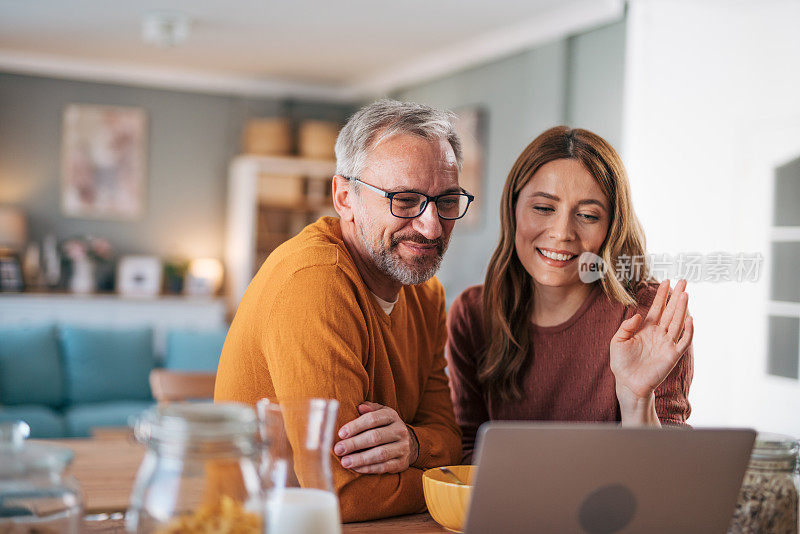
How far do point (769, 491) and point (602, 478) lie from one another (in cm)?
26

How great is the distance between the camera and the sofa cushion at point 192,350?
Answer: 4.81m

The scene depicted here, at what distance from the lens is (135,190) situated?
696 centimetres

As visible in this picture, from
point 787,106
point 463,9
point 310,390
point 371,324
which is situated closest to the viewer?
point 310,390

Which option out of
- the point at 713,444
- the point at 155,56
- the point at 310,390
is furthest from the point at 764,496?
the point at 155,56

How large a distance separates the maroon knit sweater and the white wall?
264 centimetres

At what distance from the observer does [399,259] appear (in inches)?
58.0

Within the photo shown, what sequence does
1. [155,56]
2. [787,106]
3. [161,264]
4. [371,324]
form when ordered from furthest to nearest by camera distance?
[161,264], [155,56], [787,106], [371,324]

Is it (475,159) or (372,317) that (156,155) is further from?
(372,317)

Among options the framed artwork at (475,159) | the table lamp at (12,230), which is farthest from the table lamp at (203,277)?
the framed artwork at (475,159)

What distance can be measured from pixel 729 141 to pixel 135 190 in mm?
4896

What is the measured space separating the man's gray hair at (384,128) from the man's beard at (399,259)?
12 centimetres

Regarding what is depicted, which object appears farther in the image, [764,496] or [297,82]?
[297,82]

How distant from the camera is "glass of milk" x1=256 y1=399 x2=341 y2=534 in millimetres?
833

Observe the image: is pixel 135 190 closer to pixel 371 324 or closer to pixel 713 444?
pixel 371 324
